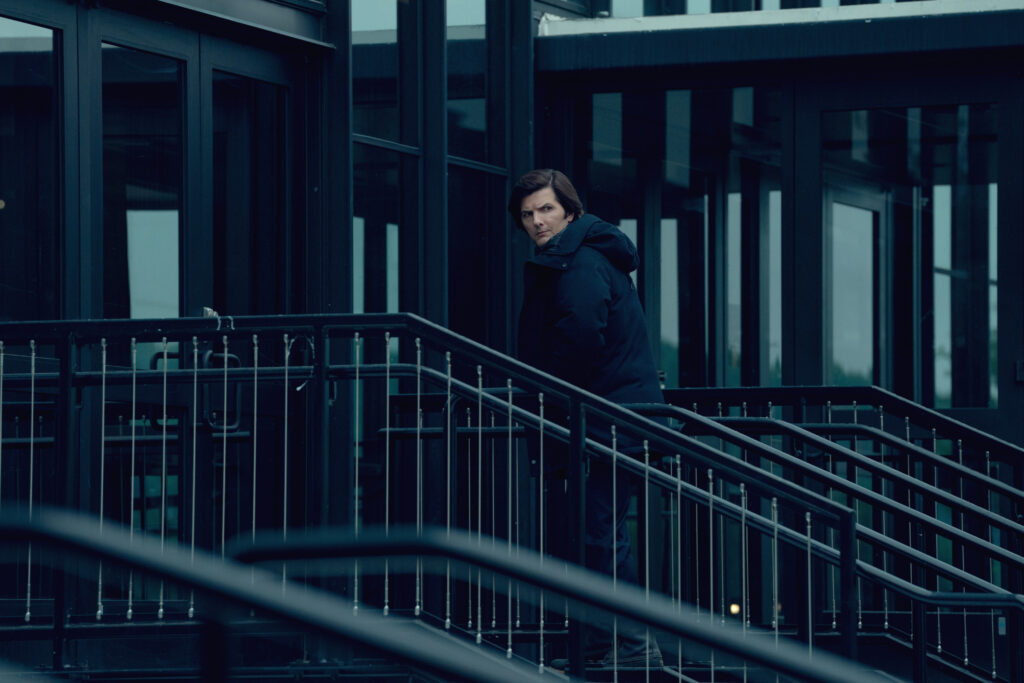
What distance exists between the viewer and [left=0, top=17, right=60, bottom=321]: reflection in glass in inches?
256

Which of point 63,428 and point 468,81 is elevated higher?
point 468,81

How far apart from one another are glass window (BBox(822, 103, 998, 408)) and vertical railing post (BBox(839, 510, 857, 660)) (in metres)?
3.82

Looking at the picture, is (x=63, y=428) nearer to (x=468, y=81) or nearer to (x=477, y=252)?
(x=477, y=252)

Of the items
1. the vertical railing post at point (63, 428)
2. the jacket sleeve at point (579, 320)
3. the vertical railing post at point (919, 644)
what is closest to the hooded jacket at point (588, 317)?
the jacket sleeve at point (579, 320)

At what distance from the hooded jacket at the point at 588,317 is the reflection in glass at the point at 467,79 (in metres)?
2.91

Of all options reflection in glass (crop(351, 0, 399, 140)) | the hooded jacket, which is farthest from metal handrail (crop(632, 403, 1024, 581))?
reflection in glass (crop(351, 0, 399, 140))

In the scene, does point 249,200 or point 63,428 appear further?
point 249,200

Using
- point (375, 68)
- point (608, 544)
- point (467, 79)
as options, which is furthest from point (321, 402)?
point (467, 79)

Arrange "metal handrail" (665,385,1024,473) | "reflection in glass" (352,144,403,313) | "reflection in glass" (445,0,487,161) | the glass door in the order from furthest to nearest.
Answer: the glass door, "reflection in glass" (445,0,487,161), "reflection in glass" (352,144,403,313), "metal handrail" (665,385,1024,473)

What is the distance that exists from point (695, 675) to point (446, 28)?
4163 millimetres

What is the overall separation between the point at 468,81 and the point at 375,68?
846 mm

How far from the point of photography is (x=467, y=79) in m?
9.05

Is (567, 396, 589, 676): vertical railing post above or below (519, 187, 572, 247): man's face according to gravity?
below

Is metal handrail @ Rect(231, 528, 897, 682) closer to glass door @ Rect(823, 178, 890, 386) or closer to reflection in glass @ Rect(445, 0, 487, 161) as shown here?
reflection in glass @ Rect(445, 0, 487, 161)
